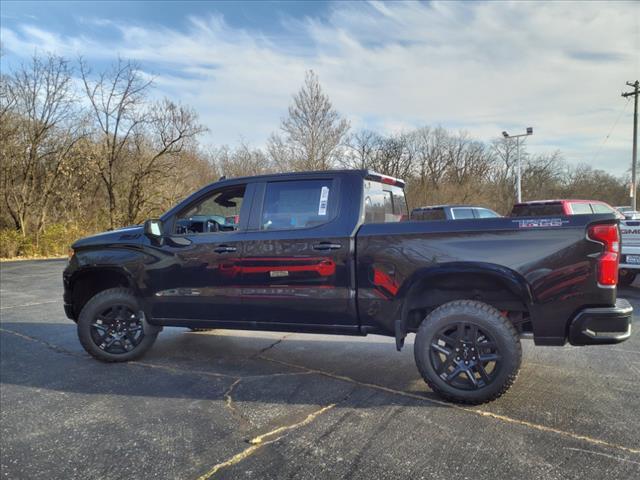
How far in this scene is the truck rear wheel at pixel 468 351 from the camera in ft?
11.4

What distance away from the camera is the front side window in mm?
4512

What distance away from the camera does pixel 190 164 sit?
87.6 ft

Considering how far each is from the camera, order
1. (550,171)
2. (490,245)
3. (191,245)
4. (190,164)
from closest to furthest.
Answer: (490,245), (191,245), (190,164), (550,171)

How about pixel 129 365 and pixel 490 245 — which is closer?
pixel 490 245

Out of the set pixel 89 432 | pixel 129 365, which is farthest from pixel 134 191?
pixel 89 432

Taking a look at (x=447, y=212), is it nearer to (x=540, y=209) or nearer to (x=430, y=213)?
(x=430, y=213)

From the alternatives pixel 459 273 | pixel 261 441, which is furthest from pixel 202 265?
pixel 459 273

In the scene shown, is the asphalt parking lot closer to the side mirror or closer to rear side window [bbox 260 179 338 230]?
the side mirror

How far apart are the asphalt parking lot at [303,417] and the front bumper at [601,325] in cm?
56

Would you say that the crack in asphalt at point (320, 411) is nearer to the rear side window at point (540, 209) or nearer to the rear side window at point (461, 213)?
the rear side window at point (540, 209)

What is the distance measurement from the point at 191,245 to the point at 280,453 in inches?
90.0

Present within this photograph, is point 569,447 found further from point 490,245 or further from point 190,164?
point 190,164

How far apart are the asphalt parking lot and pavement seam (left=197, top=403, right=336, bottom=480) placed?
0.01m

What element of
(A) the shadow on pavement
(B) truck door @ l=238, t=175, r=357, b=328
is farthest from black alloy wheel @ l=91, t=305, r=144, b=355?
(B) truck door @ l=238, t=175, r=357, b=328
